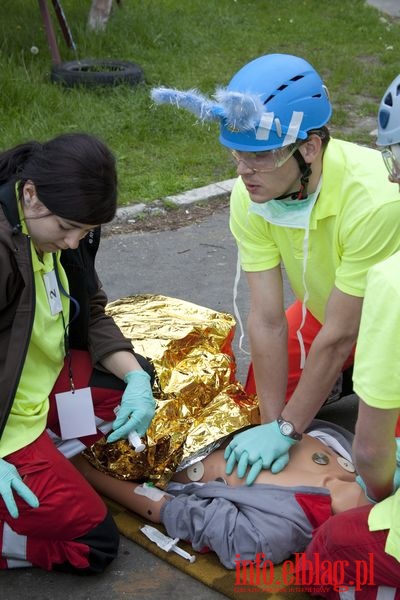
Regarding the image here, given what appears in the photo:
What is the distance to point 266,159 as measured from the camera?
7.99ft

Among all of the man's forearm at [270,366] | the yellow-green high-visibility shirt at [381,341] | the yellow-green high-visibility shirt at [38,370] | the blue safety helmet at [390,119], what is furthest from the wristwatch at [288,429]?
the blue safety helmet at [390,119]

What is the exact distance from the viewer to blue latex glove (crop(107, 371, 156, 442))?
253 cm

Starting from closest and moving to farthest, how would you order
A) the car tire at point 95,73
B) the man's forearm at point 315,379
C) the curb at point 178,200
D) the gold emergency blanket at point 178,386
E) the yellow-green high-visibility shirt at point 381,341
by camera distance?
the yellow-green high-visibility shirt at point 381,341
the man's forearm at point 315,379
the gold emergency blanket at point 178,386
the curb at point 178,200
the car tire at point 95,73

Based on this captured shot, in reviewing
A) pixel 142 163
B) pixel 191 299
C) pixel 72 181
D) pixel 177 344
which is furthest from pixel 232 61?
pixel 72 181

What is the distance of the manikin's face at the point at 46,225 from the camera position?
2283 millimetres

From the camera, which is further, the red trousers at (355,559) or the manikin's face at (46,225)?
the manikin's face at (46,225)

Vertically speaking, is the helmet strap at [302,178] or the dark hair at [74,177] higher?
the dark hair at [74,177]

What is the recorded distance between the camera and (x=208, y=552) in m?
2.51

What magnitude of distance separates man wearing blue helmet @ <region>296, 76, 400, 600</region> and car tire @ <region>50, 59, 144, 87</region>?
478 centimetres

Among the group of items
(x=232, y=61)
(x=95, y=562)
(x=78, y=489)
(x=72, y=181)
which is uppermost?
(x=72, y=181)

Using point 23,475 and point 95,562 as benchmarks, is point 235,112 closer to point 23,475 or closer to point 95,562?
point 23,475

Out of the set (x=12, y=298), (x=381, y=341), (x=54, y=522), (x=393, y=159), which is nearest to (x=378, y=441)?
(x=381, y=341)

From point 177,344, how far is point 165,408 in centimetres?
29

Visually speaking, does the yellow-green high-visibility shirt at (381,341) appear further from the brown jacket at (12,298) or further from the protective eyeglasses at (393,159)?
the brown jacket at (12,298)
